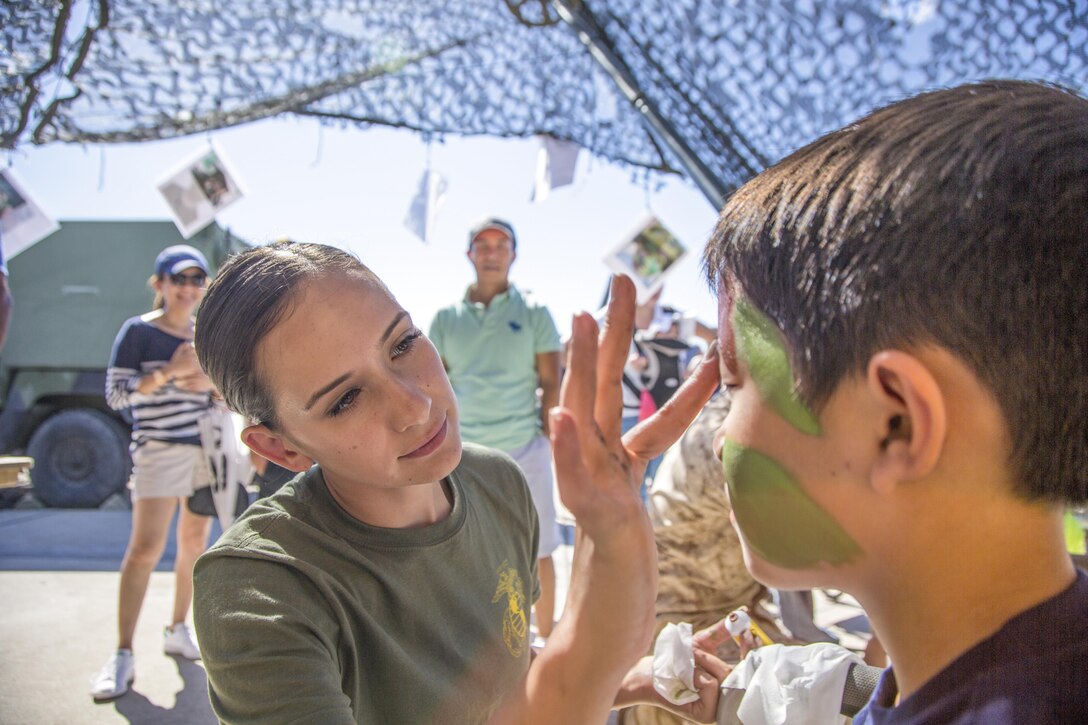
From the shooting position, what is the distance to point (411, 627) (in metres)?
1.10

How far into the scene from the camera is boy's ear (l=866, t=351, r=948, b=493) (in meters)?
0.60

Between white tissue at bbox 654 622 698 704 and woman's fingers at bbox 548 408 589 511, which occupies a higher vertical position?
woman's fingers at bbox 548 408 589 511

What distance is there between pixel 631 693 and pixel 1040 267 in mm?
961

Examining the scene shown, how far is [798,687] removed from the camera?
1.09 metres

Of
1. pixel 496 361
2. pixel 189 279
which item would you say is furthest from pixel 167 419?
pixel 496 361

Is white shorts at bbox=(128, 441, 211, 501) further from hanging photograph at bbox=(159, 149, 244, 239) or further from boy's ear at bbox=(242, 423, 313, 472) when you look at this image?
boy's ear at bbox=(242, 423, 313, 472)

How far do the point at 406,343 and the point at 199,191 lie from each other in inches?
120

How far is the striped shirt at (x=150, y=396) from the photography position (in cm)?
301

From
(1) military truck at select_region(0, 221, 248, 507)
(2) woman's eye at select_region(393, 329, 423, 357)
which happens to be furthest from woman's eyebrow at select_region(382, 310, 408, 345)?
(1) military truck at select_region(0, 221, 248, 507)

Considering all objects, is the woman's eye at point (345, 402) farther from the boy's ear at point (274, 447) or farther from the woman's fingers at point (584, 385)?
the woman's fingers at point (584, 385)

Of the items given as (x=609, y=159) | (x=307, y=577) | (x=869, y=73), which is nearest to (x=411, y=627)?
(x=307, y=577)

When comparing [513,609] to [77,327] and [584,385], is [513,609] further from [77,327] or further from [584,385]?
[77,327]

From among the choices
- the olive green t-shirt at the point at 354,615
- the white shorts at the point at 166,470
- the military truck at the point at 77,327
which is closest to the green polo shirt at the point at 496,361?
the white shorts at the point at 166,470

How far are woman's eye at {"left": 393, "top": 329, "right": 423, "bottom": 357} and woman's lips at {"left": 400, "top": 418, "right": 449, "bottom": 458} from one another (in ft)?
0.46
